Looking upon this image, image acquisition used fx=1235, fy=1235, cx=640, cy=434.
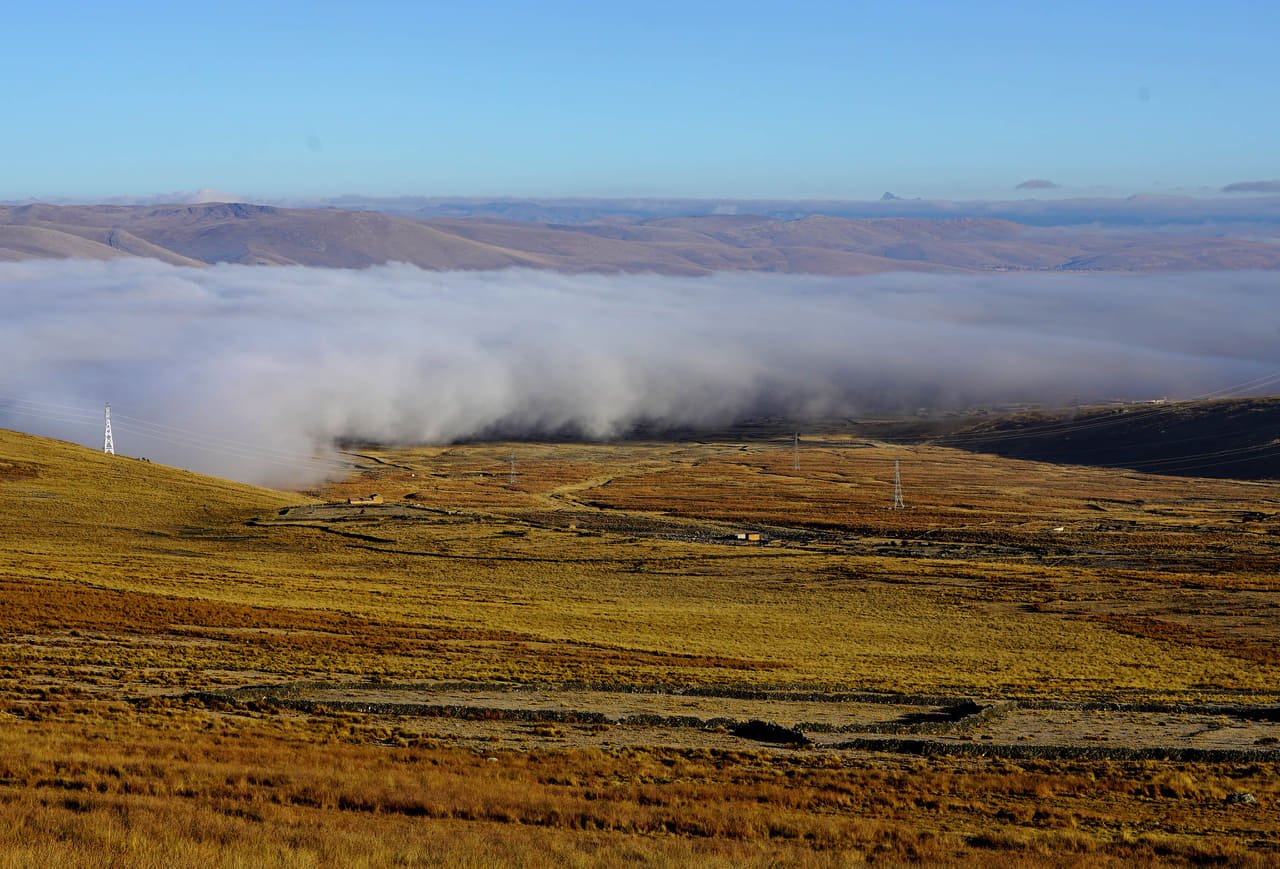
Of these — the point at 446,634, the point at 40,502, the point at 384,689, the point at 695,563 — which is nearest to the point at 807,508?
the point at 695,563

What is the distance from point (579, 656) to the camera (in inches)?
1619

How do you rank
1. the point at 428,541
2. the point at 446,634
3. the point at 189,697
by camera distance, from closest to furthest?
1. the point at 189,697
2. the point at 446,634
3. the point at 428,541

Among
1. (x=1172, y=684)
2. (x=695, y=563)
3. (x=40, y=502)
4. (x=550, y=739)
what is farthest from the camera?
(x=40, y=502)

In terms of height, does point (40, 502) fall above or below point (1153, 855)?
below

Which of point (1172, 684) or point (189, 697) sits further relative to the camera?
point (1172, 684)

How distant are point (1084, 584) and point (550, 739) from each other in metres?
58.6

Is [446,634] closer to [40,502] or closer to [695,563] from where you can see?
[695,563]

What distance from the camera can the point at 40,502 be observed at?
9931cm

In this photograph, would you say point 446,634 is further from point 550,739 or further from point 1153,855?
point 1153,855

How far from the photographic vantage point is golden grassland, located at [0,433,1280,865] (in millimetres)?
16109

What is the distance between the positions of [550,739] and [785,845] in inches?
401

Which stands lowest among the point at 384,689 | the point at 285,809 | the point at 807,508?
the point at 807,508

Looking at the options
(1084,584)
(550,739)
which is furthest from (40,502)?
(550,739)

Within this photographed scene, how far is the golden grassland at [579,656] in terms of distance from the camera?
52.9ft
